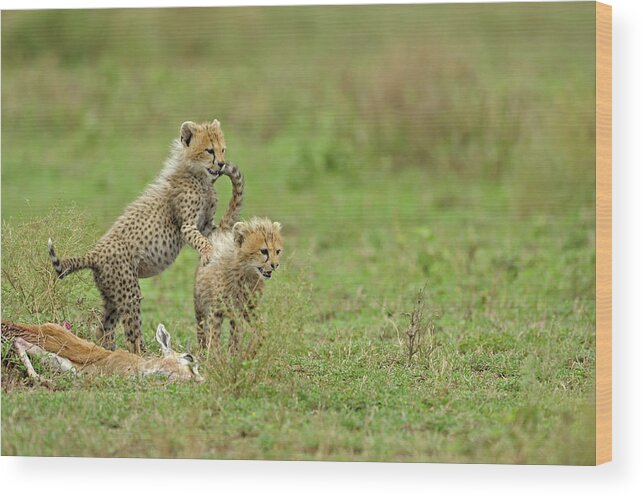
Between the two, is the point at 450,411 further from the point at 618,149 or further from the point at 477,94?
the point at 477,94

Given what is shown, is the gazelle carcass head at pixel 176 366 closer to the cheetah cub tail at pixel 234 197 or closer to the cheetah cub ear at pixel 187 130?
the cheetah cub tail at pixel 234 197

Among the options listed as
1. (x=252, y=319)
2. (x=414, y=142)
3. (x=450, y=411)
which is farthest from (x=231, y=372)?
(x=414, y=142)

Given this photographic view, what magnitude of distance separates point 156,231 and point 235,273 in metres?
0.64

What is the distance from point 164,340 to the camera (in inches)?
306

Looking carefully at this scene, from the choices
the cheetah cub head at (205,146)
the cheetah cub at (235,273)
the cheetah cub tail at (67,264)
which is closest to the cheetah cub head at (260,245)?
the cheetah cub at (235,273)

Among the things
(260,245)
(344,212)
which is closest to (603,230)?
(260,245)

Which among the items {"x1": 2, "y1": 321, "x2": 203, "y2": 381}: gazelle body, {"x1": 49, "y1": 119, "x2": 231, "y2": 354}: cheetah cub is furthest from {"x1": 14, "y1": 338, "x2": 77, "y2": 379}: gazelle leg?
{"x1": 49, "y1": 119, "x2": 231, "y2": 354}: cheetah cub

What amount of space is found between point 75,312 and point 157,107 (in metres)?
4.30

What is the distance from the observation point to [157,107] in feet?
41.1

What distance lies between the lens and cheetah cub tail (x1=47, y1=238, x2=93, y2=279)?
7.69m

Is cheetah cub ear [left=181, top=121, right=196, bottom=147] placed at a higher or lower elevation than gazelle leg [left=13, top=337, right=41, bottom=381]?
higher

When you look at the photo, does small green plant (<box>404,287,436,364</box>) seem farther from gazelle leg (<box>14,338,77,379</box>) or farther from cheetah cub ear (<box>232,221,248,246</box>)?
gazelle leg (<box>14,338,77,379</box>)

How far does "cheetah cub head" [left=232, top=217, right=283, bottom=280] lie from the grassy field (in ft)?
0.76

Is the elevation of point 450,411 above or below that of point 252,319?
below
